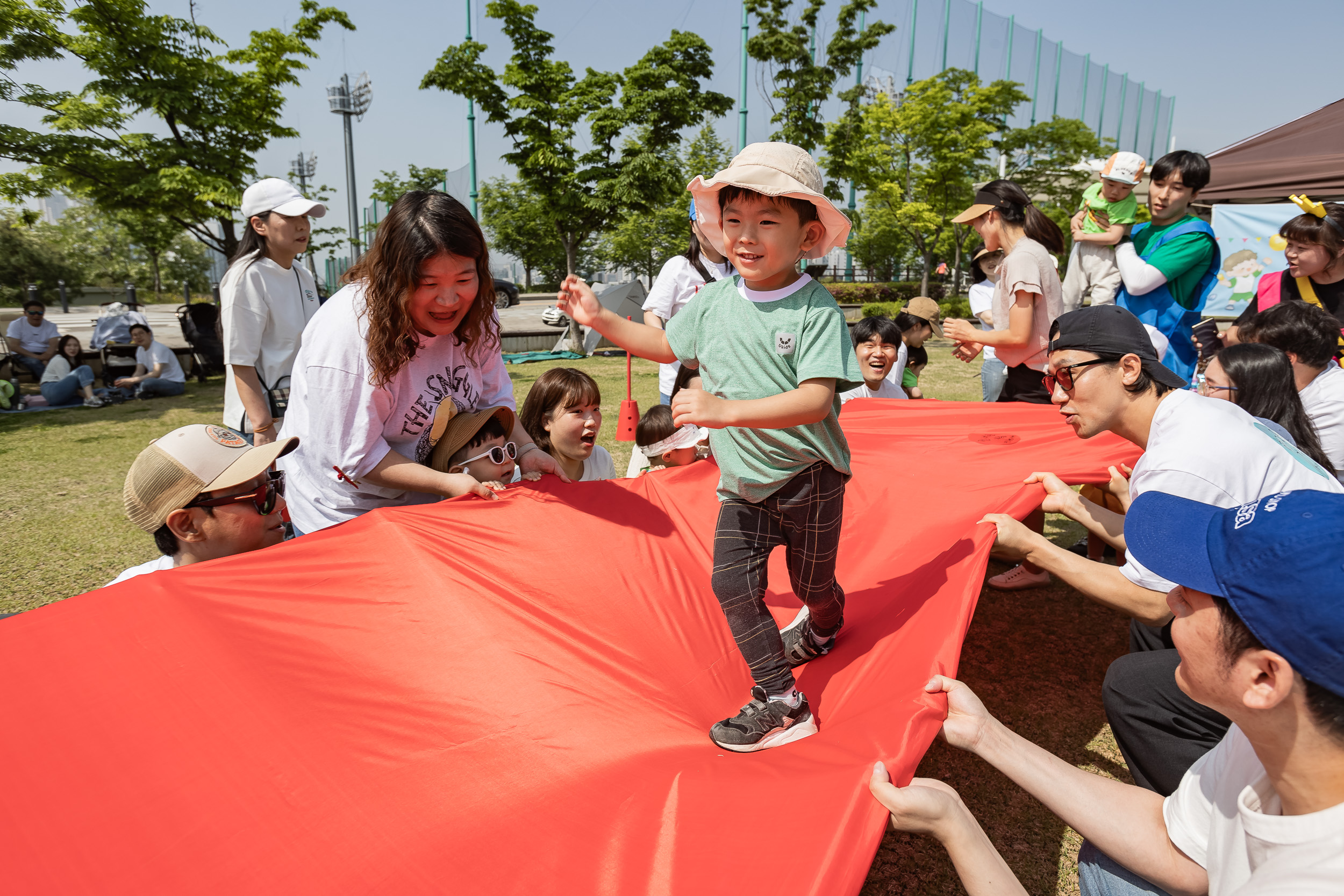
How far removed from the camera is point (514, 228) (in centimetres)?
3922

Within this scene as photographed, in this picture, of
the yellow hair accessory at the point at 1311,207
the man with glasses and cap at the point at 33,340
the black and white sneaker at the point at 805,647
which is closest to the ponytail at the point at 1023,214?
the yellow hair accessory at the point at 1311,207

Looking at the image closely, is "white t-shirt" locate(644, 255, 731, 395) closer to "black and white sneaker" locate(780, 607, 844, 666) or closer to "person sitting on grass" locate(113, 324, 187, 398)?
"black and white sneaker" locate(780, 607, 844, 666)

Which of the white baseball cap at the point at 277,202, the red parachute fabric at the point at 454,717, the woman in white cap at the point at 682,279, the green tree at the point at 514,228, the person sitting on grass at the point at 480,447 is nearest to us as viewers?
the red parachute fabric at the point at 454,717

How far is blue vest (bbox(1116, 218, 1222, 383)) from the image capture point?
175 inches

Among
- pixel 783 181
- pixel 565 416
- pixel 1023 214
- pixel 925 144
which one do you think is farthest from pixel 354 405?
pixel 925 144

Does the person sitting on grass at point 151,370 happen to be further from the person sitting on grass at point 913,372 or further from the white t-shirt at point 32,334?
the person sitting on grass at point 913,372

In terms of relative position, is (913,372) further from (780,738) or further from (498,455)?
(780,738)

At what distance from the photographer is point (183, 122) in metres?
11.7

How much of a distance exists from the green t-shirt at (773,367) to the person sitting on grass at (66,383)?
438 inches

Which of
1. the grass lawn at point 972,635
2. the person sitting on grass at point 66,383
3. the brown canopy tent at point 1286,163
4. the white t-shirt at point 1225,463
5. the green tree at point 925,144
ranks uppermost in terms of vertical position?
the green tree at point 925,144

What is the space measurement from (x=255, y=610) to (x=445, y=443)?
866 millimetres

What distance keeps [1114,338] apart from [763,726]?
5.46ft

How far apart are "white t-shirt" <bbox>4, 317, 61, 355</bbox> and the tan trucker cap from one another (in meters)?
11.5

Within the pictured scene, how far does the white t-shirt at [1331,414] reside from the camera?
329 cm
